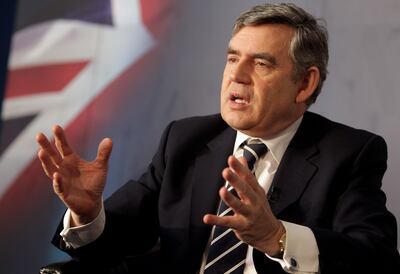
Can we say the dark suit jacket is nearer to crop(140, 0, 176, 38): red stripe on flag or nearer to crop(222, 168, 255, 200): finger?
crop(222, 168, 255, 200): finger

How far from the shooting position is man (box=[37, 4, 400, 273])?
162cm

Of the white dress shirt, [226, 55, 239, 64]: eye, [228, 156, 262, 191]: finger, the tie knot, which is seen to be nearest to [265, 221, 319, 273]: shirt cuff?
the white dress shirt

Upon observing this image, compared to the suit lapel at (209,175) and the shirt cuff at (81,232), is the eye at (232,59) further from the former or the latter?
the shirt cuff at (81,232)

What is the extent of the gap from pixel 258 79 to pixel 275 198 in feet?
1.12

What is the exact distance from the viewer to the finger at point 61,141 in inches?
61.5

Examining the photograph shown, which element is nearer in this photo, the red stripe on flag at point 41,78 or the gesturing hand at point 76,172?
the gesturing hand at point 76,172

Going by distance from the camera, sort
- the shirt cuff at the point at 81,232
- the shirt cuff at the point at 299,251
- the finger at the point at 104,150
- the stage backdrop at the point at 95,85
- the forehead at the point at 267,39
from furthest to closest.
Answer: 1. the stage backdrop at the point at 95,85
2. the forehead at the point at 267,39
3. the shirt cuff at the point at 81,232
4. the finger at the point at 104,150
5. the shirt cuff at the point at 299,251

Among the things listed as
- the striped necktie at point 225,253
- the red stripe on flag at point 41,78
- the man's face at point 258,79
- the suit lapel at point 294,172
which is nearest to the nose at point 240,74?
the man's face at point 258,79

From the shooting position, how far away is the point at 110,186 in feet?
9.51

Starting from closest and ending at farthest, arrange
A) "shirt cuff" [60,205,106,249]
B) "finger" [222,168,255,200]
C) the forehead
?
"finger" [222,168,255,200], "shirt cuff" [60,205,106,249], the forehead

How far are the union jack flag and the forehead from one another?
1113 millimetres

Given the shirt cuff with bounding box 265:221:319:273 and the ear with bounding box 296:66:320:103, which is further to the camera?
the ear with bounding box 296:66:320:103

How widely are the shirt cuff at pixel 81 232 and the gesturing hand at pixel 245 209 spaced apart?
1.63 ft

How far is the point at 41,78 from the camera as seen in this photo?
2.91 m
